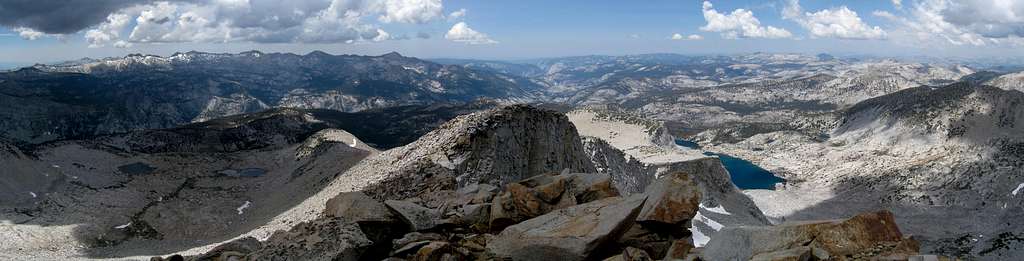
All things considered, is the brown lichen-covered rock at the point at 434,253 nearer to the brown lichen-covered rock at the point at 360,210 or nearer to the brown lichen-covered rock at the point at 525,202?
the brown lichen-covered rock at the point at 525,202

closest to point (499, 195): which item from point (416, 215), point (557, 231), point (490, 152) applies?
point (416, 215)

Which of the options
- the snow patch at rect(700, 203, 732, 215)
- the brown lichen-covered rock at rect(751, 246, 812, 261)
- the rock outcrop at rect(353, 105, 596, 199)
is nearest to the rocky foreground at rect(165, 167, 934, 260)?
the brown lichen-covered rock at rect(751, 246, 812, 261)

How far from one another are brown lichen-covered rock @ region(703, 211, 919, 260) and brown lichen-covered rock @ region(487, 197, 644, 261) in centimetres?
325

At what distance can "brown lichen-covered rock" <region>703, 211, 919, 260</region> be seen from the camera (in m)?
15.7

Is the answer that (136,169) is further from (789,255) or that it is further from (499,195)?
(789,255)

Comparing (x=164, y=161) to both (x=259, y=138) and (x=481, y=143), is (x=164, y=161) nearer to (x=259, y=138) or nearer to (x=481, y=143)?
(x=259, y=138)

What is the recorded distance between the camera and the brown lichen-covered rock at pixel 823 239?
51.4 ft

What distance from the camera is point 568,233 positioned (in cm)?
1920

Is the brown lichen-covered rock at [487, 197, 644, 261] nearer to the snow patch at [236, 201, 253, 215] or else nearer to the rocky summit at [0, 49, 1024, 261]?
the rocky summit at [0, 49, 1024, 261]

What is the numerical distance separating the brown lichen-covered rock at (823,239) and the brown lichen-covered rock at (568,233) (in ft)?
10.7

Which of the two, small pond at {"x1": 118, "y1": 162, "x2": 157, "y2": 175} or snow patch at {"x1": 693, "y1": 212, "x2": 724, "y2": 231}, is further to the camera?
small pond at {"x1": 118, "y1": 162, "x2": 157, "y2": 175}

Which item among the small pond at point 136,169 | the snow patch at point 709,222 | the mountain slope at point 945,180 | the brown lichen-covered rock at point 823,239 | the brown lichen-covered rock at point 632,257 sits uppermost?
the brown lichen-covered rock at point 823,239

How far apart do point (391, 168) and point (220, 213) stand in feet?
103

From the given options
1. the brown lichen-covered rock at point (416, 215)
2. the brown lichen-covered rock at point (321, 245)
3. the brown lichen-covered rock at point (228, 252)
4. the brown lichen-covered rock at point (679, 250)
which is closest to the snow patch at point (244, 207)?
the brown lichen-covered rock at point (228, 252)
